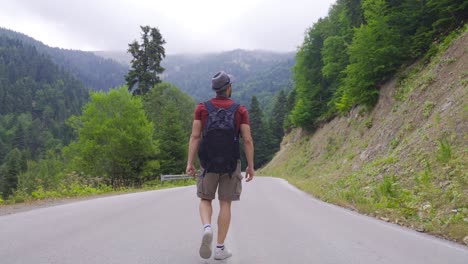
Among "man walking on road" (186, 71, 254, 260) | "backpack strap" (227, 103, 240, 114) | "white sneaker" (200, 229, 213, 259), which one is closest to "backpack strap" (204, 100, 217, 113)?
"man walking on road" (186, 71, 254, 260)

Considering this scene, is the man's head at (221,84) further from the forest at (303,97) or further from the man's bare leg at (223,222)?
the forest at (303,97)

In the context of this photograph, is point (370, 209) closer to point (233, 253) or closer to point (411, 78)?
point (233, 253)

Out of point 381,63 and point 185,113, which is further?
point 185,113

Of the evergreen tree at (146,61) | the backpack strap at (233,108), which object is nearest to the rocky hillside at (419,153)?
the backpack strap at (233,108)

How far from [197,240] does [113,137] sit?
2463 cm

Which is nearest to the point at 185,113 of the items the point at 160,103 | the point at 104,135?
the point at 160,103

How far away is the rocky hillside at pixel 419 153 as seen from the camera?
7406 mm

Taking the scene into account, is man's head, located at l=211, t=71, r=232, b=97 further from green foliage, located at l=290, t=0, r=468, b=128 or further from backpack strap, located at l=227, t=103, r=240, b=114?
green foliage, located at l=290, t=0, r=468, b=128

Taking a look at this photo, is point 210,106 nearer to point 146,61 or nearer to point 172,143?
point 172,143

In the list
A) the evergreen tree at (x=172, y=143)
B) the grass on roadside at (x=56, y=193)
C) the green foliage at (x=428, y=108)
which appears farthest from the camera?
the evergreen tree at (x=172, y=143)

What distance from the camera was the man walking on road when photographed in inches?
158

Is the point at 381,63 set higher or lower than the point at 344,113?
higher

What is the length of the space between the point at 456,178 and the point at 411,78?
1296cm

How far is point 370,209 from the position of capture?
862 cm
